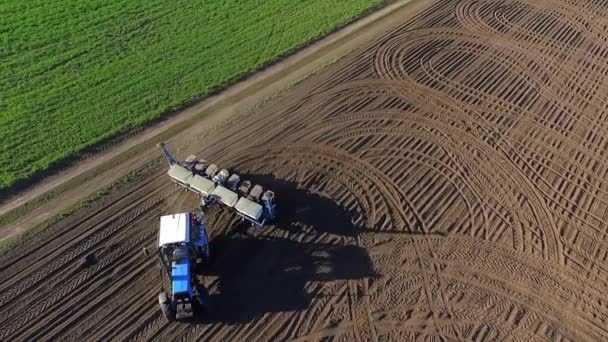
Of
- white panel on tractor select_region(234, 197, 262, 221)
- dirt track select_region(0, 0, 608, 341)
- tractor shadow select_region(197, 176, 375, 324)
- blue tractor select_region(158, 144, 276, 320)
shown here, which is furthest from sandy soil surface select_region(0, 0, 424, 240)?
tractor shadow select_region(197, 176, 375, 324)

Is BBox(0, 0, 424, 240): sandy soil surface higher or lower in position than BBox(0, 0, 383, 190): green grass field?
lower

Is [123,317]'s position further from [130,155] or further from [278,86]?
[278,86]

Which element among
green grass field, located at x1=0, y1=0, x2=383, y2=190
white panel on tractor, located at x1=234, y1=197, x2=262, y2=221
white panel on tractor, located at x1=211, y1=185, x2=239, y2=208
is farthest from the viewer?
green grass field, located at x1=0, y1=0, x2=383, y2=190

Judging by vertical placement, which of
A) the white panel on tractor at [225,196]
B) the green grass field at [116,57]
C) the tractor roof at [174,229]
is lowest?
the white panel on tractor at [225,196]

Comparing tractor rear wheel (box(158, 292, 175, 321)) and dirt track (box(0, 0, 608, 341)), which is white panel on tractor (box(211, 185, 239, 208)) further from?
tractor rear wheel (box(158, 292, 175, 321))

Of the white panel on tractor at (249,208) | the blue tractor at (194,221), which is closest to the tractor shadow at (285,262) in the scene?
the blue tractor at (194,221)

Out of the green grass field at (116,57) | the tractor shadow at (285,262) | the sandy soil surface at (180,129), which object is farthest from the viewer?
the green grass field at (116,57)

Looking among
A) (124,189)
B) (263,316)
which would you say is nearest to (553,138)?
(263,316)

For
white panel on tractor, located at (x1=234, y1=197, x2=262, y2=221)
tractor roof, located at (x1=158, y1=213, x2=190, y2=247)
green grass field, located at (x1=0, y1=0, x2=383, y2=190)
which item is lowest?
white panel on tractor, located at (x1=234, y1=197, x2=262, y2=221)

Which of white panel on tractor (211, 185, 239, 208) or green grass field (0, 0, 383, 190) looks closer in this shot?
white panel on tractor (211, 185, 239, 208)

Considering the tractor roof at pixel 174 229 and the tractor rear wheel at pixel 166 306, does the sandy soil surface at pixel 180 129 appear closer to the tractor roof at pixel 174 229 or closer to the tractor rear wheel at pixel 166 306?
the tractor roof at pixel 174 229
